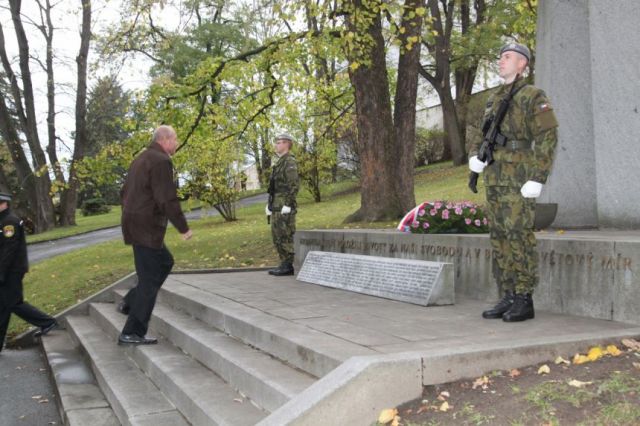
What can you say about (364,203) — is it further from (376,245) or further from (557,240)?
(557,240)

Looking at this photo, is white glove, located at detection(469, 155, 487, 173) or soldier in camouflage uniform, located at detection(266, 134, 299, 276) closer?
white glove, located at detection(469, 155, 487, 173)

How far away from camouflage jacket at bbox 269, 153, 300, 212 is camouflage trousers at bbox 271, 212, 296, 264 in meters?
0.16

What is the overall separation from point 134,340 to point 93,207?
4287cm

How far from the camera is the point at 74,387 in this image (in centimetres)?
682

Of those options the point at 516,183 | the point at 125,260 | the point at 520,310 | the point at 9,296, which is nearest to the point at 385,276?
the point at 520,310

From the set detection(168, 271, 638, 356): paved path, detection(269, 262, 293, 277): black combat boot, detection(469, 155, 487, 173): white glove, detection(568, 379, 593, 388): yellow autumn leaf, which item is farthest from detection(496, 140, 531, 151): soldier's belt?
detection(269, 262, 293, 277): black combat boot

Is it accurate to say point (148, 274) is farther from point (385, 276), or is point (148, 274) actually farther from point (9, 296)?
point (9, 296)

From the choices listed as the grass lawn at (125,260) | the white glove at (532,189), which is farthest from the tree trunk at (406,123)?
the white glove at (532,189)

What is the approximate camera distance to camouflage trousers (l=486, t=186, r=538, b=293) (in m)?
5.50

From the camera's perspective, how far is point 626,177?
7.04 m

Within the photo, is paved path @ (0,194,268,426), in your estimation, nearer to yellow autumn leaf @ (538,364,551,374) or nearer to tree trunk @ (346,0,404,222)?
yellow autumn leaf @ (538,364,551,374)

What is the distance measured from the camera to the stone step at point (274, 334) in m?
4.60

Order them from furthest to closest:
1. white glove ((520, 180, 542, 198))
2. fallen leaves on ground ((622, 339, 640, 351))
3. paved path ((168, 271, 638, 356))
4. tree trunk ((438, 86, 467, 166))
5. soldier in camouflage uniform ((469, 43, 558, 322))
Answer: tree trunk ((438, 86, 467, 166)), soldier in camouflage uniform ((469, 43, 558, 322)), white glove ((520, 180, 542, 198)), paved path ((168, 271, 638, 356)), fallen leaves on ground ((622, 339, 640, 351))

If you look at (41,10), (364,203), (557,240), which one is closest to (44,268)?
(364,203)
